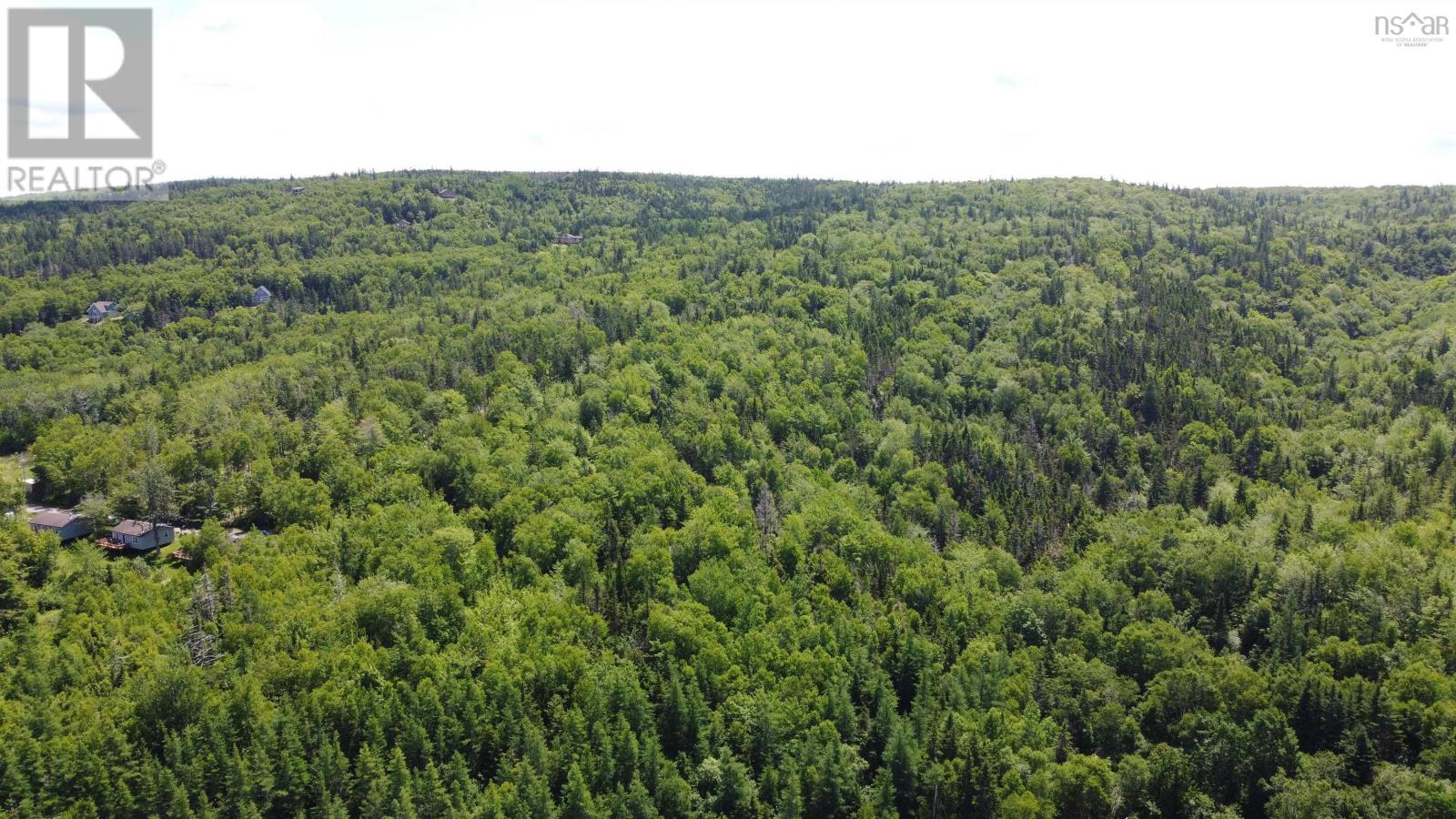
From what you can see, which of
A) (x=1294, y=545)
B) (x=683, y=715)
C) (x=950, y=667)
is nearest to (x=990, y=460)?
(x=1294, y=545)

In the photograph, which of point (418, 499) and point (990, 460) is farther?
point (990, 460)

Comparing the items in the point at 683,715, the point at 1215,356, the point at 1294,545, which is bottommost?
the point at 683,715

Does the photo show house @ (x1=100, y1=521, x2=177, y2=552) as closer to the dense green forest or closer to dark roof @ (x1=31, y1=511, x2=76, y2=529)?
the dense green forest

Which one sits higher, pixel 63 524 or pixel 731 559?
pixel 63 524

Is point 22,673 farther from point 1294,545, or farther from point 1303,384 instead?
point 1303,384

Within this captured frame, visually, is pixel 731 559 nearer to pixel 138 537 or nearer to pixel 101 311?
pixel 138 537

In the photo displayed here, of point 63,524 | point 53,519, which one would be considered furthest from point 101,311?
point 63,524

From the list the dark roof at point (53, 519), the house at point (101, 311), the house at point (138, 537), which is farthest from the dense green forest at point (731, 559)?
the dark roof at point (53, 519)
